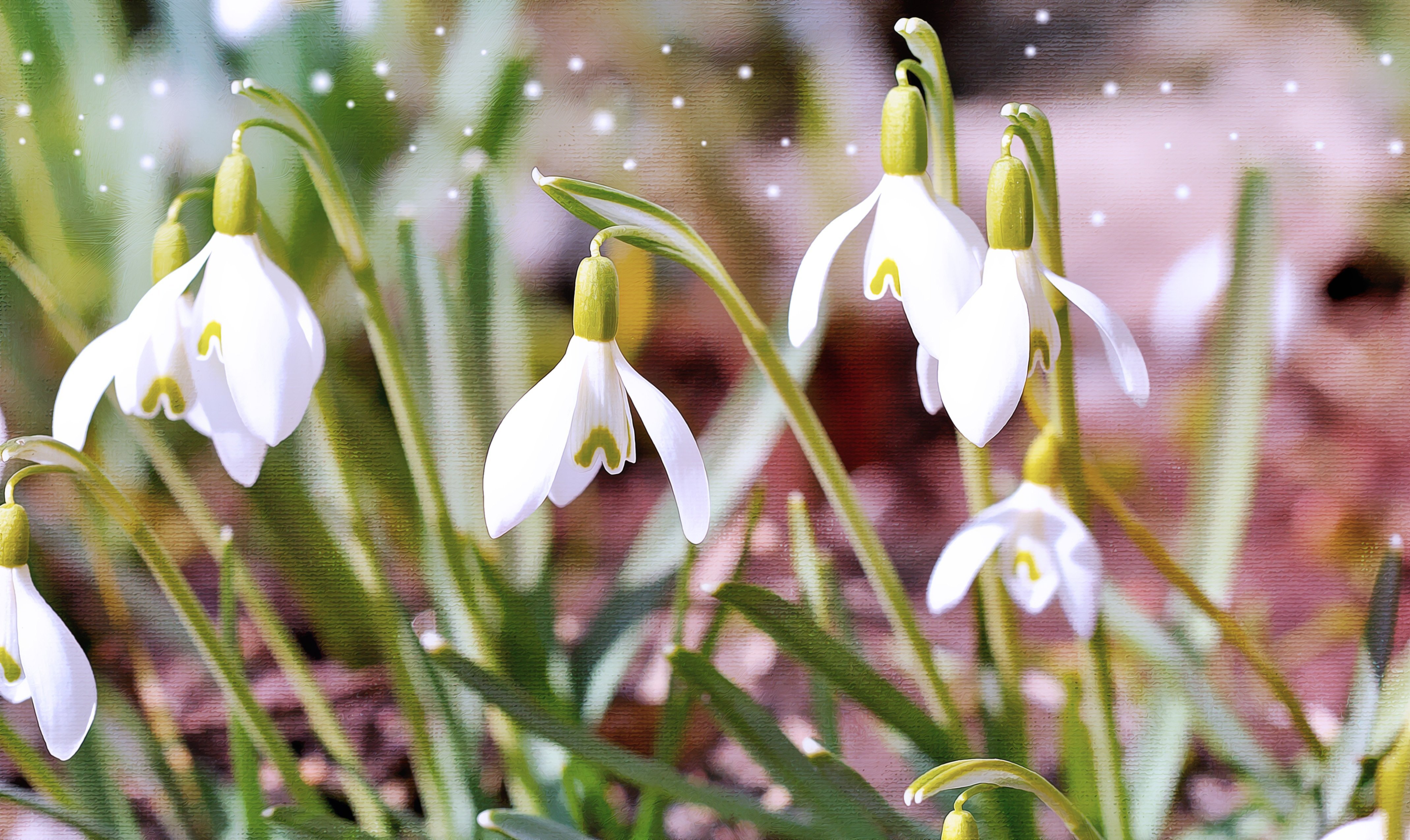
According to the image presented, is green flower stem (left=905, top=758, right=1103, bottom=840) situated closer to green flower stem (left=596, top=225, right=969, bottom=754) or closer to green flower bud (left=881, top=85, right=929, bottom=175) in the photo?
green flower stem (left=596, top=225, right=969, bottom=754)

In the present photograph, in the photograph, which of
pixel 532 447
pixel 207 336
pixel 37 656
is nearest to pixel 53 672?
pixel 37 656

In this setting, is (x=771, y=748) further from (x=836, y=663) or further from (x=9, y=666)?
(x=9, y=666)

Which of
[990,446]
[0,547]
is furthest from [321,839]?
[990,446]

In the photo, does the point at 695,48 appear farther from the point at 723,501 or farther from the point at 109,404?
the point at 109,404

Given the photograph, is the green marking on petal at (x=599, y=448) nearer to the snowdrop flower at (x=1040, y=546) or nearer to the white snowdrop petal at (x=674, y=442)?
the white snowdrop petal at (x=674, y=442)

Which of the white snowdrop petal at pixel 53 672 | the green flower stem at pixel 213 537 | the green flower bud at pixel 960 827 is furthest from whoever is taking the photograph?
the green flower stem at pixel 213 537

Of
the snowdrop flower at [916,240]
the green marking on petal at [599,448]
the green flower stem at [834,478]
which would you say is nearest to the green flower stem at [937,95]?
the snowdrop flower at [916,240]

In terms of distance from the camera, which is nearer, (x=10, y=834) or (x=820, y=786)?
(x=820, y=786)
